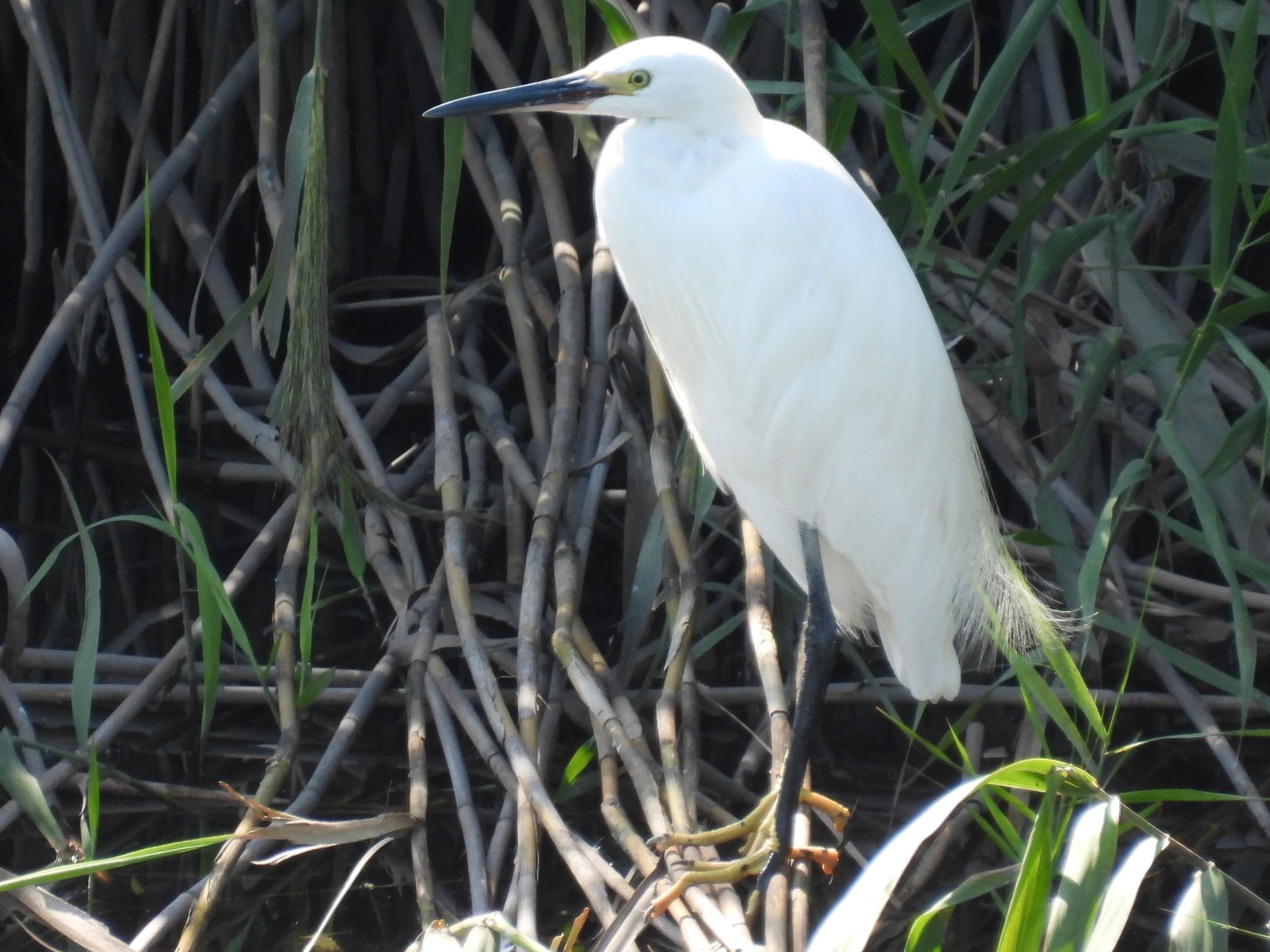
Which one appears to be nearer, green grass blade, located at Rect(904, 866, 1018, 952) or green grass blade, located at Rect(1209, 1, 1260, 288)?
green grass blade, located at Rect(904, 866, 1018, 952)

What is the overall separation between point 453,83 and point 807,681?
0.77 meters

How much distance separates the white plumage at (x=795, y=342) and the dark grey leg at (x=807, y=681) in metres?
0.04

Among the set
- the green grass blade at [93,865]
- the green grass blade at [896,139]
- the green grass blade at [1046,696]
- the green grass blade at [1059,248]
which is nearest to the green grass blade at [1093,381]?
the green grass blade at [1059,248]

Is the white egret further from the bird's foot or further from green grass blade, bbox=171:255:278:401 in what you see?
green grass blade, bbox=171:255:278:401

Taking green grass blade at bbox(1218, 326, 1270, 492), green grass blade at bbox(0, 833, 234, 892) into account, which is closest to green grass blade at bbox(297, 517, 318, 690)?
green grass blade at bbox(0, 833, 234, 892)

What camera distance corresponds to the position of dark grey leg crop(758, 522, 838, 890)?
56.0 inches

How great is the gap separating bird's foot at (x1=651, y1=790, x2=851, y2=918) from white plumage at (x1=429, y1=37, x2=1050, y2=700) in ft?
0.62

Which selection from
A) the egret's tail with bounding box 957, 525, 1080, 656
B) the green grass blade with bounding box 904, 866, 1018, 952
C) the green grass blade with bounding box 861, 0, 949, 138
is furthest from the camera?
the egret's tail with bounding box 957, 525, 1080, 656

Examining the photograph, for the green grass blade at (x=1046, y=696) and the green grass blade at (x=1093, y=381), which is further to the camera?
the green grass blade at (x=1093, y=381)

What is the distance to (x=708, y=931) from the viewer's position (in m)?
1.19

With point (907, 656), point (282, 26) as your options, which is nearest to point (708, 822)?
point (907, 656)

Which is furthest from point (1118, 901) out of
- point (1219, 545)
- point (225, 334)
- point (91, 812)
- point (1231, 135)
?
point (225, 334)

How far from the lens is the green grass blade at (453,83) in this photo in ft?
4.74

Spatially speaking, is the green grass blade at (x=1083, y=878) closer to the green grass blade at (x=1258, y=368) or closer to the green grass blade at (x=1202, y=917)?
the green grass blade at (x=1202, y=917)
